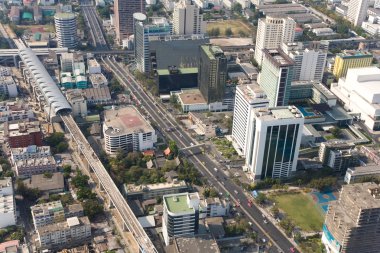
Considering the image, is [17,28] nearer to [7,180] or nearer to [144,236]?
[7,180]

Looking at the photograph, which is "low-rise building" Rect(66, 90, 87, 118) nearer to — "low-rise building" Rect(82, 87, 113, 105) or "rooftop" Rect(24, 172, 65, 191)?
"low-rise building" Rect(82, 87, 113, 105)

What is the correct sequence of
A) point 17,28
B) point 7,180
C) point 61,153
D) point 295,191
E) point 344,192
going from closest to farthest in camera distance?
1. point 344,192
2. point 7,180
3. point 295,191
4. point 61,153
5. point 17,28

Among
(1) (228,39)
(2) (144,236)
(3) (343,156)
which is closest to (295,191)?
(3) (343,156)

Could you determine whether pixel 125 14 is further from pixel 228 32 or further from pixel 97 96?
pixel 97 96

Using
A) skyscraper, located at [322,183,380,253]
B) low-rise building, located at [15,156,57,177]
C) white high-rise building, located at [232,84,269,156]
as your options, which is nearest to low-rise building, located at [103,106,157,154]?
low-rise building, located at [15,156,57,177]

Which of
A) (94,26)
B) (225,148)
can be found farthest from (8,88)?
(94,26)

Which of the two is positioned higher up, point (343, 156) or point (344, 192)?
point (344, 192)

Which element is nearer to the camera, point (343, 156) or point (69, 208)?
point (69, 208)
